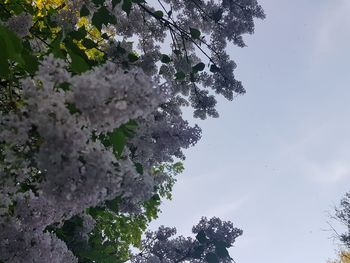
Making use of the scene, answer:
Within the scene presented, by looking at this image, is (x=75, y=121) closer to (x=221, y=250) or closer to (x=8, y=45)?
(x=8, y=45)

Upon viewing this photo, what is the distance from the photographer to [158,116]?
6.48 m

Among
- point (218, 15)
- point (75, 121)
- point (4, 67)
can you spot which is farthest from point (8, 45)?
point (218, 15)

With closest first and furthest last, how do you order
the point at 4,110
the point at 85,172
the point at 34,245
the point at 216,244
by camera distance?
the point at 85,172, the point at 4,110, the point at 34,245, the point at 216,244

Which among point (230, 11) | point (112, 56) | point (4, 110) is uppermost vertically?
point (230, 11)

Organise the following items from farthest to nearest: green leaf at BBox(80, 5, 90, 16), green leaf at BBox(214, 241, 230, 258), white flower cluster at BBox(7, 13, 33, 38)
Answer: green leaf at BBox(214, 241, 230, 258)
green leaf at BBox(80, 5, 90, 16)
white flower cluster at BBox(7, 13, 33, 38)

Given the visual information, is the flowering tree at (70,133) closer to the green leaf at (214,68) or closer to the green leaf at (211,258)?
the green leaf at (214,68)

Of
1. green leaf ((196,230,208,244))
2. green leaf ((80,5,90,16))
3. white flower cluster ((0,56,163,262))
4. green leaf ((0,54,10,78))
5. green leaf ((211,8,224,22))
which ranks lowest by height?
→ white flower cluster ((0,56,163,262))

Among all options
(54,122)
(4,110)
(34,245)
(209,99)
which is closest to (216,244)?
(209,99)

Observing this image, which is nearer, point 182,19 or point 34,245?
point 34,245

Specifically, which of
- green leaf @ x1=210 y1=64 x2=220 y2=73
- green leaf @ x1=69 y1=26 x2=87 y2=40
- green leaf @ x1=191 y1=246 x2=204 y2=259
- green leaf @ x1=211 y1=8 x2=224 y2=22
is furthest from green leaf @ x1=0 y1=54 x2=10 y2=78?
green leaf @ x1=191 y1=246 x2=204 y2=259

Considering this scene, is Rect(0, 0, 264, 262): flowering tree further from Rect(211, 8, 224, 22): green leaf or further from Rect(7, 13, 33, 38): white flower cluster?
Rect(211, 8, 224, 22): green leaf

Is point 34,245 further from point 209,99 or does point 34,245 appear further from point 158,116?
point 209,99

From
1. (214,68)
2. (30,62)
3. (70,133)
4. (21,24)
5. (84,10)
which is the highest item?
(214,68)

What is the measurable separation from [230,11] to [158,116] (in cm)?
323
